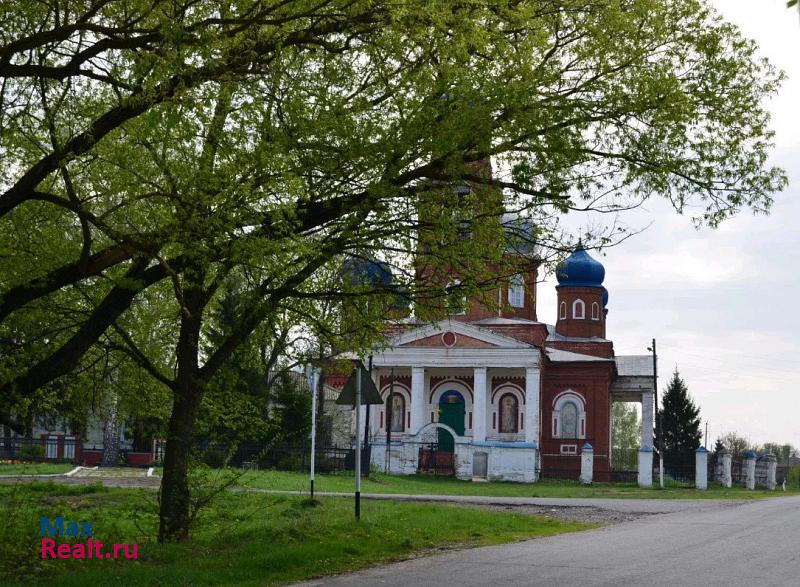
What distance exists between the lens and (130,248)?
463 inches

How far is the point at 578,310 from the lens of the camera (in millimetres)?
66062

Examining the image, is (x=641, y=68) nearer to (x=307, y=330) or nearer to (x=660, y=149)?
(x=660, y=149)

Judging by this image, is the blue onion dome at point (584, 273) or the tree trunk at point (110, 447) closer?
the tree trunk at point (110, 447)

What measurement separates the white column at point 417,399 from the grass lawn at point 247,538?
34.0m

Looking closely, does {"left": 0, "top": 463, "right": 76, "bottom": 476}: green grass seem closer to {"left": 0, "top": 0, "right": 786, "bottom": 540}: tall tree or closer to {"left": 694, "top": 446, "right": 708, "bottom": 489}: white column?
{"left": 0, "top": 0, "right": 786, "bottom": 540}: tall tree

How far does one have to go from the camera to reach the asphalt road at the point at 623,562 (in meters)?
10.7

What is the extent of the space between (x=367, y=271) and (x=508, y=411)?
142 ft

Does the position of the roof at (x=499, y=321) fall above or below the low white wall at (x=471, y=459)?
above

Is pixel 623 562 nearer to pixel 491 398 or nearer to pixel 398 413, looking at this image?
pixel 491 398

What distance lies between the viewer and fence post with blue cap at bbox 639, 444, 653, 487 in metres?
45.7

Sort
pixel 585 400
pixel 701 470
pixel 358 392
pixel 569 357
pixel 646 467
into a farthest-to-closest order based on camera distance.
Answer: pixel 569 357 → pixel 585 400 → pixel 646 467 → pixel 701 470 → pixel 358 392

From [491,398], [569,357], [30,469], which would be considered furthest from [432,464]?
[30,469]

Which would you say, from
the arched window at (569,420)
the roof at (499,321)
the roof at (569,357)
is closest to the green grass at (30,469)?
the roof at (499,321)

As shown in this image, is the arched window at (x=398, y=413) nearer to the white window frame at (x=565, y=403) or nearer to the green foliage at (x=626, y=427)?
the white window frame at (x=565, y=403)
